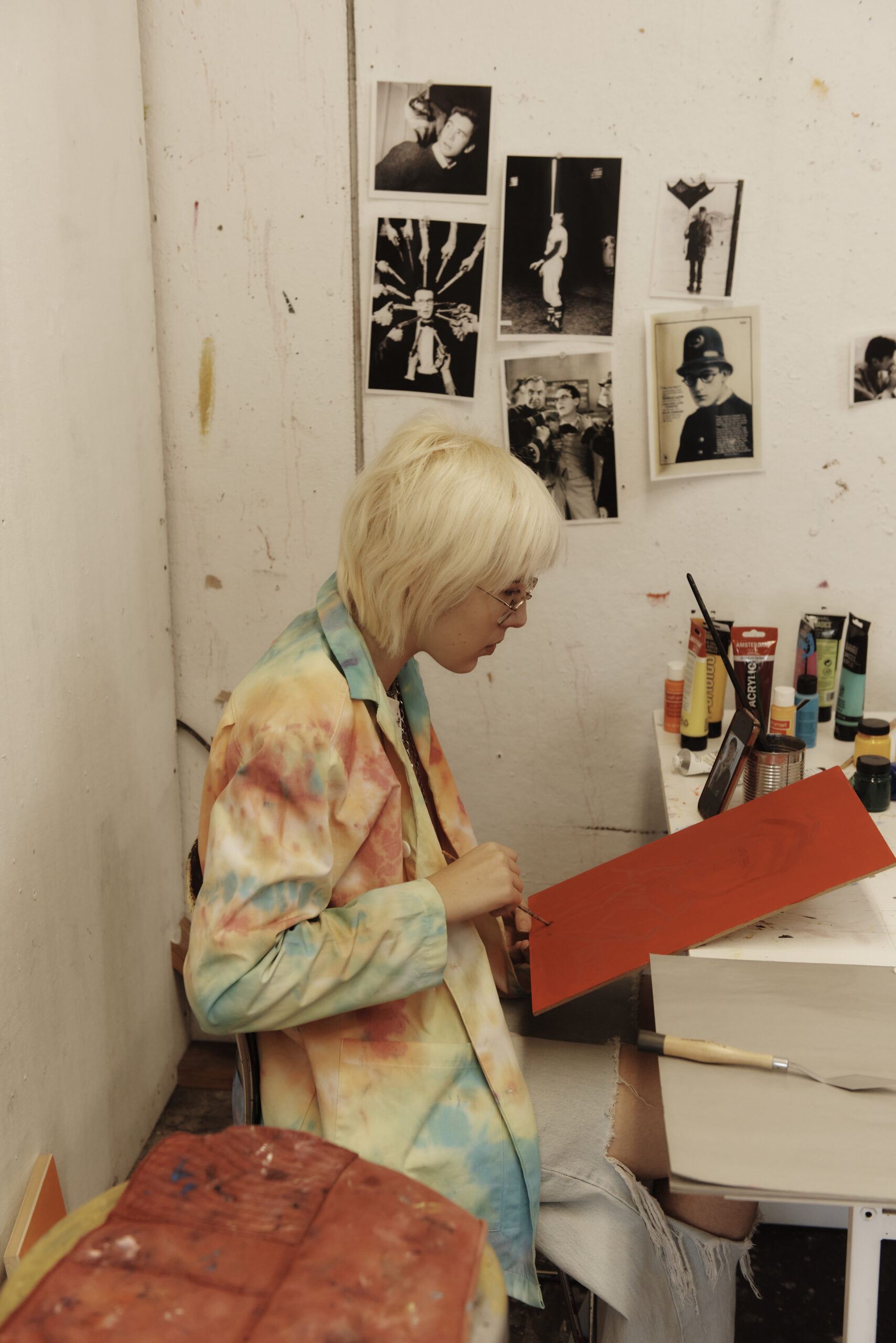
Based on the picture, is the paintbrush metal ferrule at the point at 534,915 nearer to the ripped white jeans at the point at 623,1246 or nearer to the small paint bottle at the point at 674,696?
the ripped white jeans at the point at 623,1246

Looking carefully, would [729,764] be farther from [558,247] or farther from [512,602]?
[558,247]

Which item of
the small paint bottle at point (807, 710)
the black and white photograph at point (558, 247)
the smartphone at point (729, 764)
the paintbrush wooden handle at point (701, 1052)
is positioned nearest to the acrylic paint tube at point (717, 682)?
the small paint bottle at point (807, 710)

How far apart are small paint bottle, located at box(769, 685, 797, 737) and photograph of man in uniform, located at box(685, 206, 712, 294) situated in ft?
2.48

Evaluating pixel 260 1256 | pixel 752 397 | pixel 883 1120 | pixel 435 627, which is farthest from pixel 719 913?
pixel 752 397

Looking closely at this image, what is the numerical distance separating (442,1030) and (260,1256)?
0.57 metres

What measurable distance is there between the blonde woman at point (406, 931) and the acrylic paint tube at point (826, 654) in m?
0.80

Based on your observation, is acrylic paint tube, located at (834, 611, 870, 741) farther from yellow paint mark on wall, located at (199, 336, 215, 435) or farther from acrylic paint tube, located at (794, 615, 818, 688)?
yellow paint mark on wall, located at (199, 336, 215, 435)

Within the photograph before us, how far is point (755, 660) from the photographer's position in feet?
5.62

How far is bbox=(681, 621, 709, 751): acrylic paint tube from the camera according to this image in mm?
1736

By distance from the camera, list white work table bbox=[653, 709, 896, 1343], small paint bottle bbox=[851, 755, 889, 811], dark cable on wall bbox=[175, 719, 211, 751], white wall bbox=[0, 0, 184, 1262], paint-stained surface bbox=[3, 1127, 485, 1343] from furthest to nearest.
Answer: dark cable on wall bbox=[175, 719, 211, 751]
small paint bottle bbox=[851, 755, 889, 811]
white wall bbox=[0, 0, 184, 1262]
white work table bbox=[653, 709, 896, 1343]
paint-stained surface bbox=[3, 1127, 485, 1343]

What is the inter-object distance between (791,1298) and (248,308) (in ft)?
6.55

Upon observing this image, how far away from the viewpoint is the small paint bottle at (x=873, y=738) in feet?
5.11

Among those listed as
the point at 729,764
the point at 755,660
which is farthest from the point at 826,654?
the point at 729,764

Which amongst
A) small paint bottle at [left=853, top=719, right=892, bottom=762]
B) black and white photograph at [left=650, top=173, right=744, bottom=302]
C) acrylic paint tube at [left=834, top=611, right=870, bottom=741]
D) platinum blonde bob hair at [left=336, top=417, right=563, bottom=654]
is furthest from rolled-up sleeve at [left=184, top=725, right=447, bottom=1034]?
black and white photograph at [left=650, top=173, right=744, bottom=302]
